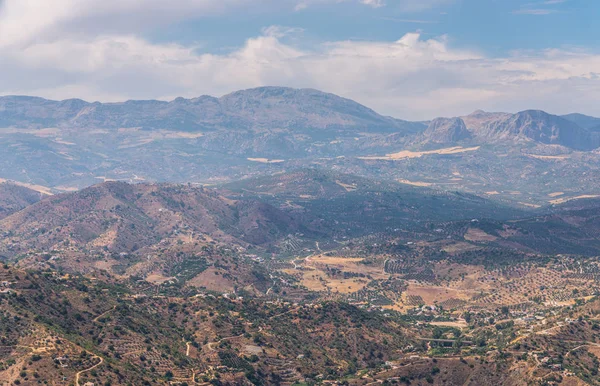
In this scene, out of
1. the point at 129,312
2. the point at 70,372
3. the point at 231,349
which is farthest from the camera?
the point at 129,312

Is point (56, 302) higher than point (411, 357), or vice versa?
point (56, 302)

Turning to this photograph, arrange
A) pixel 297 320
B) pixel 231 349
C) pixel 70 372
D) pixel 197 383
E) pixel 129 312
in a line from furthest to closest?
pixel 297 320, pixel 129 312, pixel 231 349, pixel 197 383, pixel 70 372

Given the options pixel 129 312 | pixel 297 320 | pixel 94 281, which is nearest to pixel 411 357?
pixel 297 320

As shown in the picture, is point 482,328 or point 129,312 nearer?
point 129,312

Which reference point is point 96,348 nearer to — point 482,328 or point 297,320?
point 297,320

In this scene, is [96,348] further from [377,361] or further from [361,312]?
[361,312]

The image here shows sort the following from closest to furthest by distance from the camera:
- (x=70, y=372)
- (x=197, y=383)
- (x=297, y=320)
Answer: (x=70, y=372) → (x=197, y=383) → (x=297, y=320)

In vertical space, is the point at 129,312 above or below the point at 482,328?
above

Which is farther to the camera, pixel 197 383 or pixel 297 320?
pixel 297 320

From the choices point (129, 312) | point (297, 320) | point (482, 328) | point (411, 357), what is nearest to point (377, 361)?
point (411, 357)
